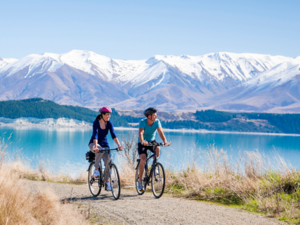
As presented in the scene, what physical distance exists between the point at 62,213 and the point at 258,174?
5649mm

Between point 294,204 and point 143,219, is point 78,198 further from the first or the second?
point 294,204

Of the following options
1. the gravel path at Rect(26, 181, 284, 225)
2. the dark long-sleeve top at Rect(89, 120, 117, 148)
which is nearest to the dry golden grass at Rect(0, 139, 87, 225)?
the gravel path at Rect(26, 181, 284, 225)

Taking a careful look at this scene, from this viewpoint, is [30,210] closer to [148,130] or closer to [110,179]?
[110,179]

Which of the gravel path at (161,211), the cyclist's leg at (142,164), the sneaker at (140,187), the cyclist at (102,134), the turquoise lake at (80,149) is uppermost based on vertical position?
the cyclist at (102,134)

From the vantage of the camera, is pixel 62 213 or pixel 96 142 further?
pixel 96 142

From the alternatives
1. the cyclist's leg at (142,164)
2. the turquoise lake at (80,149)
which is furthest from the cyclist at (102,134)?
the turquoise lake at (80,149)

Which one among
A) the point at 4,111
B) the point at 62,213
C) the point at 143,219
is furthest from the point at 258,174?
the point at 4,111

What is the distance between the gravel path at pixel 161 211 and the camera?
6.36 meters

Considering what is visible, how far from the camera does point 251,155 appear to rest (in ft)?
32.0

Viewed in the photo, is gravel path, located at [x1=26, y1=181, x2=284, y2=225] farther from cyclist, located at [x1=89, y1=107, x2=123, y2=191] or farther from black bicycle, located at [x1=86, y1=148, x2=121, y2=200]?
cyclist, located at [x1=89, y1=107, x2=123, y2=191]

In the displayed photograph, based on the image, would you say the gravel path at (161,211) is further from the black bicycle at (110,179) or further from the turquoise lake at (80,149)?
the turquoise lake at (80,149)

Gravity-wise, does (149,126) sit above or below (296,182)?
above

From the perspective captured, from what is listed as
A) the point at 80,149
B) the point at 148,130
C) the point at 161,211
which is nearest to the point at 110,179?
the point at 148,130

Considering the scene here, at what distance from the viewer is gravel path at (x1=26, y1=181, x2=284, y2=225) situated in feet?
20.9
